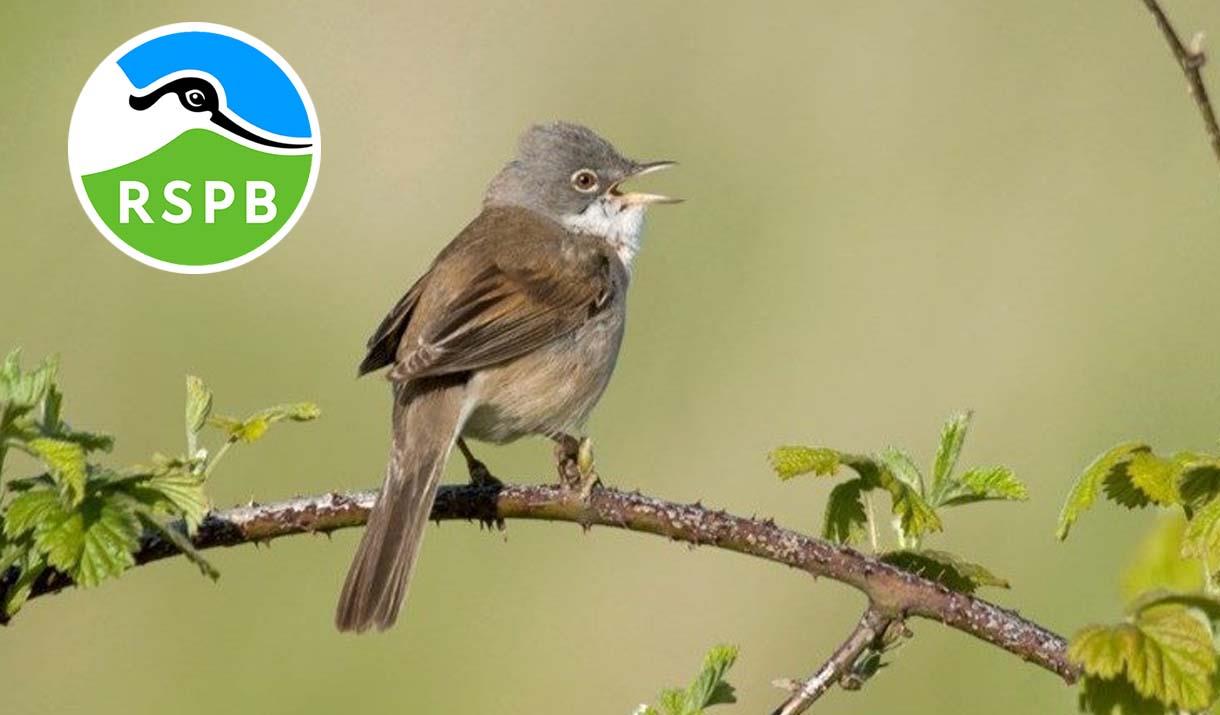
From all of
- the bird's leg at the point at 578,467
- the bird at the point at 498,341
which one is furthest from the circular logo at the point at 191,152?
the bird's leg at the point at 578,467

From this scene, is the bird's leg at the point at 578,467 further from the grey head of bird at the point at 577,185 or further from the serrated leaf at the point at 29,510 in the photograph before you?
the grey head of bird at the point at 577,185

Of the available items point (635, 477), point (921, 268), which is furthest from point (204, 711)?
point (921, 268)

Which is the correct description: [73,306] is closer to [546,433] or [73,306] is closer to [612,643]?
[612,643]

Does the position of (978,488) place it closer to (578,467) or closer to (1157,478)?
(1157,478)

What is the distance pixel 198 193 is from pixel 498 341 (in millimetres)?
4857

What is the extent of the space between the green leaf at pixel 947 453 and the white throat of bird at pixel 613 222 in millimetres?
2885

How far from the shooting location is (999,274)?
401 inches

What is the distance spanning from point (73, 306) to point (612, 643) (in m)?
3.22

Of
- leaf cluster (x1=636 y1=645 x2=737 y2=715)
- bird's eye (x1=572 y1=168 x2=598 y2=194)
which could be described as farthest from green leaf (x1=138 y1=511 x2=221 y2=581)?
bird's eye (x1=572 y1=168 x2=598 y2=194)

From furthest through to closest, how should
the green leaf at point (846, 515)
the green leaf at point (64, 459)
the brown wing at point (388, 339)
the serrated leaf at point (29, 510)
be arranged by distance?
the brown wing at point (388, 339), the green leaf at point (846, 515), the serrated leaf at point (29, 510), the green leaf at point (64, 459)

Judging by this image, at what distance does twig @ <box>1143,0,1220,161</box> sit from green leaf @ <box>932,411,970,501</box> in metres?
0.69

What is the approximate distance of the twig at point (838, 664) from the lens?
235 centimetres

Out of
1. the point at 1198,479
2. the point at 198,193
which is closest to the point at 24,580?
the point at 1198,479

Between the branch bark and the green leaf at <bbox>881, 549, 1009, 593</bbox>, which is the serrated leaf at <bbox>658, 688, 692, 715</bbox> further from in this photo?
the green leaf at <bbox>881, 549, 1009, 593</bbox>
